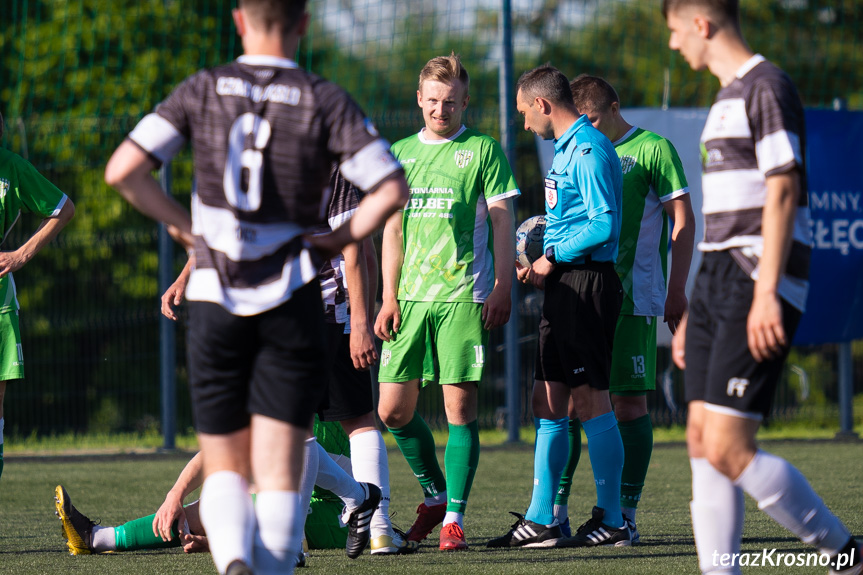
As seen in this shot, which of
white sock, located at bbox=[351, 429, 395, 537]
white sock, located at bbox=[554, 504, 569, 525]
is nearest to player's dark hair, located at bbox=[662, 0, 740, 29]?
white sock, located at bbox=[351, 429, 395, 537]

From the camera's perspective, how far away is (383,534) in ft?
16.1

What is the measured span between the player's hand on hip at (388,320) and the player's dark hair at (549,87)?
45.3 inches

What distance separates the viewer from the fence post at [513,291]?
411 inches

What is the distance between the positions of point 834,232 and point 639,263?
574 cm

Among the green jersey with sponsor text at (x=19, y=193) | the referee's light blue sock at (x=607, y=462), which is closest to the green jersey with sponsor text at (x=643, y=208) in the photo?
the referee's light blue sock at (x=607, y=462)

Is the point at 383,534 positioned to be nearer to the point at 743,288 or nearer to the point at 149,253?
the point at 743,288

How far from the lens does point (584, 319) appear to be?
16.2ft

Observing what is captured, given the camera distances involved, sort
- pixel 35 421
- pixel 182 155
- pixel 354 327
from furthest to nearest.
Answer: pixel 182 155 → pixel 35 421 → pixel 354 327

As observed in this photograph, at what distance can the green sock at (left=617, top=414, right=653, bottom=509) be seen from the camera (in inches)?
208

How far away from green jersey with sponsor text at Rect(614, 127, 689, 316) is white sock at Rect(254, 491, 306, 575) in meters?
2.91

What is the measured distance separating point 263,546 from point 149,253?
29.2 ft

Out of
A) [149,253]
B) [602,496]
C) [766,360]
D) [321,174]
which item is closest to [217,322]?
[321,174]

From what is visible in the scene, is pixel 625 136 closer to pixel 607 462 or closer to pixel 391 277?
pixel 391 277

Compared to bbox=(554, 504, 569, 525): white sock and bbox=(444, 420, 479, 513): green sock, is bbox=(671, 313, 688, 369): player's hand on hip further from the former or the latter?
bbox=(554, 504, 569, 525): white sock
